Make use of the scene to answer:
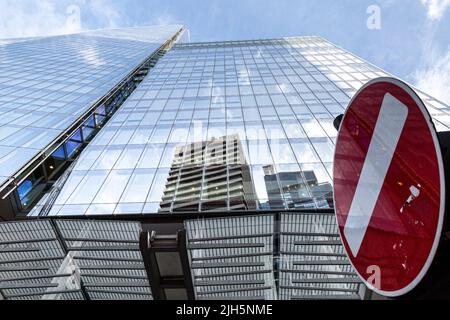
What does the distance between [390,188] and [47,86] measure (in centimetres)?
2954

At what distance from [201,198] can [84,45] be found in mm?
49813

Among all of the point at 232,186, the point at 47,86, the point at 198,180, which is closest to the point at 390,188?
the point at 232,186

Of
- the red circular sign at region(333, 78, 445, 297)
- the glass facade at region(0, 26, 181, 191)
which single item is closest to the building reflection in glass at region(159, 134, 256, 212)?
the glass facade at region(0, 26, 181, 191)

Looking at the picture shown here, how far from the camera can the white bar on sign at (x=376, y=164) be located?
6.29ft

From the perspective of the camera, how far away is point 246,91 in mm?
23688

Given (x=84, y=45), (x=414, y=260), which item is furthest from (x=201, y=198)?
(x=84, y=45)

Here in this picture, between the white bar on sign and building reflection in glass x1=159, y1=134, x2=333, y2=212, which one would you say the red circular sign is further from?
building reflection in glass x1=159, y1=134, x2=333, y2=212

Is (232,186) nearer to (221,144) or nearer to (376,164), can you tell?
(221,144)

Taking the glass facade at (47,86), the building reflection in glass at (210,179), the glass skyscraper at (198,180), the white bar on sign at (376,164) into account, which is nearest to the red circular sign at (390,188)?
the white bar on sign at (376,164)

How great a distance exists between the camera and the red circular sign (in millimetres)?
1551

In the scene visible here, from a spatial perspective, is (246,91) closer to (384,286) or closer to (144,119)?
(144,119)

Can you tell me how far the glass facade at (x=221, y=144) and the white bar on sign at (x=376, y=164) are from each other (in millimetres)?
7620

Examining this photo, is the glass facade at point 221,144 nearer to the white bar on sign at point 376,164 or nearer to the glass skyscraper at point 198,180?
the glass skyscraper at point 198,180

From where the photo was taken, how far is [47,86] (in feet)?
84.8
